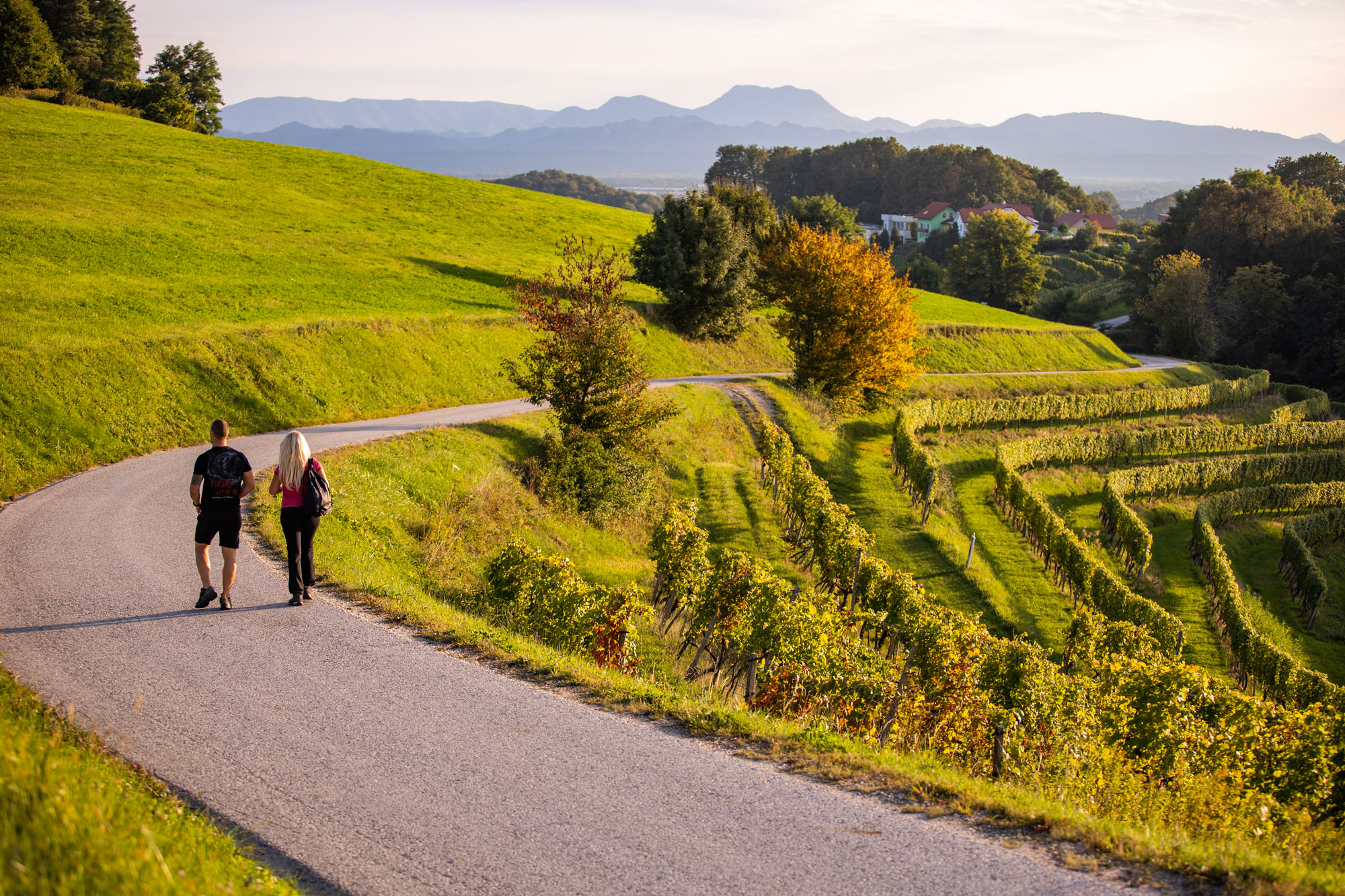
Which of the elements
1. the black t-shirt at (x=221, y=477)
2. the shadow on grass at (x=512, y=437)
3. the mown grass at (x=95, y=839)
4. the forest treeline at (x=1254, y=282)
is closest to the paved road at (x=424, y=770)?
the mown grass at (x=95, y=839)

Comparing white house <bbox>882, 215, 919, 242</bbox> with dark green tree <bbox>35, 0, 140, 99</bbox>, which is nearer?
dark green tree <bbox>35, 0, 140, 99</bbox>

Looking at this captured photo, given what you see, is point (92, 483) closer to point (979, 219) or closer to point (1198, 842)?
point (1198, 842)

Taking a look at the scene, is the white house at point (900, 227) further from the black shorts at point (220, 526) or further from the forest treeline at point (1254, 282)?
the black shorts at point (220, 526)

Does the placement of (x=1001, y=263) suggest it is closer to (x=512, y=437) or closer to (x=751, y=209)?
(x=751, y=209)

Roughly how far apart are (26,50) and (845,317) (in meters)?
60.6

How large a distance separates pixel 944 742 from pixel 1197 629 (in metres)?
22.2

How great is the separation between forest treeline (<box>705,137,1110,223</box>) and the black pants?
501ft

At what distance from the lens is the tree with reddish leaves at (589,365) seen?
935 inches

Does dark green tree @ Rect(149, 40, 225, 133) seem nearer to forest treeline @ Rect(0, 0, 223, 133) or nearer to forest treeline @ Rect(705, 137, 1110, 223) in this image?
forest treeline @ Rect(0, 0, 223, 133)

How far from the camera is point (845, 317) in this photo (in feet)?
136

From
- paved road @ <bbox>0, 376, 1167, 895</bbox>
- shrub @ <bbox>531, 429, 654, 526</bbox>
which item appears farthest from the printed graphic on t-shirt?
shrub @ <bbox>531, 429, 654, 526</bbox>

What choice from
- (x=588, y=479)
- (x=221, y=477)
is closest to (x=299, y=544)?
(x=221, y=477)

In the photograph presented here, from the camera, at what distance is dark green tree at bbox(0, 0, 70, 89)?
2085 inches

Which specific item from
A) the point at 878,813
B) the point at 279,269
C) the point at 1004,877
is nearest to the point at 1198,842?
the point at 1004,877
